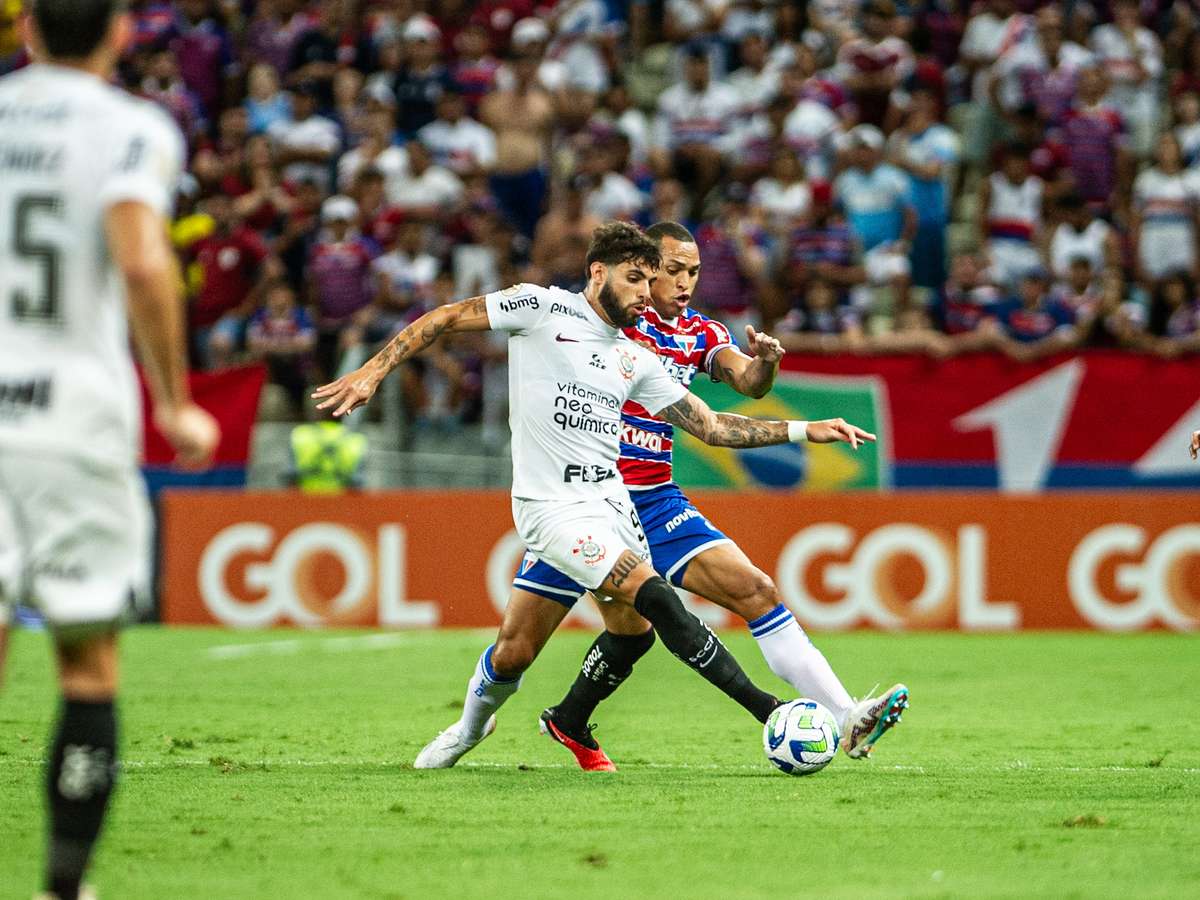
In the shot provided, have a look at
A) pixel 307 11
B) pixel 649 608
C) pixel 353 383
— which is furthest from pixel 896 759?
pixel 307 11

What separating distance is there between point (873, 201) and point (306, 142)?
662 cm

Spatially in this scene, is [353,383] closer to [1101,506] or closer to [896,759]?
[896,759]

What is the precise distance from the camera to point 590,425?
8.38m

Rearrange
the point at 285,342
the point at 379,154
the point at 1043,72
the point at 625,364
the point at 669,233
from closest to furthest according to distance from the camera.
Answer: the point at 625,364 → the point at 669,233 → the point at 285,342 → the point at 1043,72 → the point at 379,154

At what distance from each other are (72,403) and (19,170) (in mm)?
638

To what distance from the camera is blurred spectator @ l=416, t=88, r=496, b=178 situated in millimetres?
20406

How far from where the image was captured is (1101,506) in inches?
647

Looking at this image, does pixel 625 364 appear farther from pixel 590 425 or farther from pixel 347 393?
pixel 347 393

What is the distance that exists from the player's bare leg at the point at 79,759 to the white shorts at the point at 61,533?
0.44 feet

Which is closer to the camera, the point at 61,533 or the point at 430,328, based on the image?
the point at 61,533

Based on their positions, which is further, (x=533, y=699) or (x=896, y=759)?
(x=533, y=699)

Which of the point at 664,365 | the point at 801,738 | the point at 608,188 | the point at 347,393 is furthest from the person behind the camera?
the point at 608,188

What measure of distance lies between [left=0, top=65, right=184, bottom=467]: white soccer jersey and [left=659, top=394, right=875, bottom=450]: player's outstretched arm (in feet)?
13.2

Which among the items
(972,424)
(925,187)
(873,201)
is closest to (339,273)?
(873,201)
